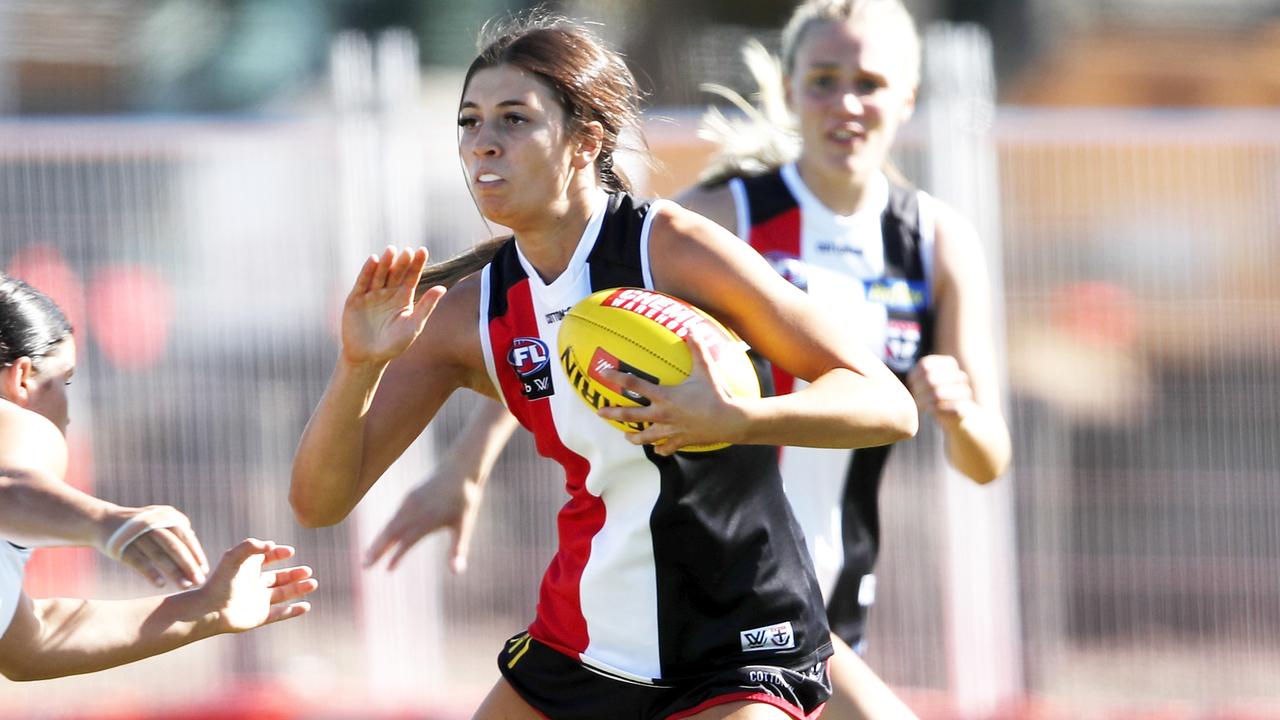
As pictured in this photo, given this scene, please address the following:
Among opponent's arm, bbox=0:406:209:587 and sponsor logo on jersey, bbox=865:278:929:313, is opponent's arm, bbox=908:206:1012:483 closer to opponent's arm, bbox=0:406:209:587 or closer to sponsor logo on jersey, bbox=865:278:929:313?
sponsor logo on jersey, bbox=865:278:929:313

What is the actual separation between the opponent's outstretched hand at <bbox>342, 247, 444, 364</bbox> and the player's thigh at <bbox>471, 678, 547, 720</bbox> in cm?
76

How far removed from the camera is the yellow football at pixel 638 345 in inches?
112

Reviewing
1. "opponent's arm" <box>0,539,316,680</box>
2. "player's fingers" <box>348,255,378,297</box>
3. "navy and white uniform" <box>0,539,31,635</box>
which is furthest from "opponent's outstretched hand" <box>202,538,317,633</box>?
"player's fingers" <box>348,255,378,297</box>

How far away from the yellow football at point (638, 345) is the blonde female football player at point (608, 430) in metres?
0.11

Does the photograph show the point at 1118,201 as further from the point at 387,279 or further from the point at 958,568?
the point at 387,279

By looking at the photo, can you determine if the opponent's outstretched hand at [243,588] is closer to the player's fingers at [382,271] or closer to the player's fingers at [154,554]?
the player's fingers at [154,554]

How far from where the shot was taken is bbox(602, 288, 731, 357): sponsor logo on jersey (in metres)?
2.87

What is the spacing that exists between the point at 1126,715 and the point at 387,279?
5491 millimetres

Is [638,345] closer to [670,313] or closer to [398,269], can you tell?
[670,313]

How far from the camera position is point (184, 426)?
24.6ft

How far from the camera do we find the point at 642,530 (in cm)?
308

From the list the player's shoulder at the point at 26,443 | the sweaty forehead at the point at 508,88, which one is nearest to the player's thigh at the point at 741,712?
the sweaty forehead at the point at 508,88

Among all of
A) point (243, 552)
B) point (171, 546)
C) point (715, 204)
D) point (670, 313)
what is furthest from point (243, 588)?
point (715, 204)

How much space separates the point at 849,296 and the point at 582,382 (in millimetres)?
1277
